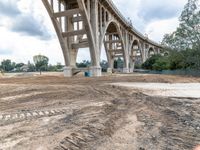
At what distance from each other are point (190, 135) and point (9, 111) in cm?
518

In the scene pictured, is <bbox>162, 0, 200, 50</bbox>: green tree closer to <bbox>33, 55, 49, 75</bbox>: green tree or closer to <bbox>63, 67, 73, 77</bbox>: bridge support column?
<bbox>63, 67, 73, 77</bbox>: bridge support column

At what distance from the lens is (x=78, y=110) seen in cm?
719

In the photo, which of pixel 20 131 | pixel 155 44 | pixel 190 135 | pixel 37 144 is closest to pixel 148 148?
pixel 190 135

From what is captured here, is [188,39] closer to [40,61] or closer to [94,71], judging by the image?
[94,71]

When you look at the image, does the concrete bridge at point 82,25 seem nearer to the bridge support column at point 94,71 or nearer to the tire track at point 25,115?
the bridge support column at point 94,71

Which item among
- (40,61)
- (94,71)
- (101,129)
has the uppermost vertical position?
(40,61)

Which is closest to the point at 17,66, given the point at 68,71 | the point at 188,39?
the point at 68,71

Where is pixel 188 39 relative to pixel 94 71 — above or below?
above

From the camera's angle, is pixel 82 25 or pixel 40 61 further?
pixel 40 61

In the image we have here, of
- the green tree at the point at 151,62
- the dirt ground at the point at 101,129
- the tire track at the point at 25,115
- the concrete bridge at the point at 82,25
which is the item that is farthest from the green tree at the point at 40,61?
the dirt ground at the point at 101,129

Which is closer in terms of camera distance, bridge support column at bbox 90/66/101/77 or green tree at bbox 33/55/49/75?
bridge support column at bbox 90/66/101/77

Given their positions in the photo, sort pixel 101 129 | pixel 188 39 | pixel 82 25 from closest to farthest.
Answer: pixel 101 129 < pixel 82 25 < pixel 188 39

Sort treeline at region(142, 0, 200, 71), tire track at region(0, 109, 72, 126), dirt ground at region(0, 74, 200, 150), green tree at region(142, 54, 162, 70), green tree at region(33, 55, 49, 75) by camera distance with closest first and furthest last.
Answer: dirt ground at region(0, 74, 200, 150) < tire track at region(0, 109, 72, 126) < treeline at region(142, 0, 200, 71) < green tree at region(142, 54, 162, 70) < green tree at region(33, 55, 49, 75)

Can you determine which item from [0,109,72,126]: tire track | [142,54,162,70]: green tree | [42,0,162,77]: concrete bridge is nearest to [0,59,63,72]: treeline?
[142,54,162,70]: green tree
